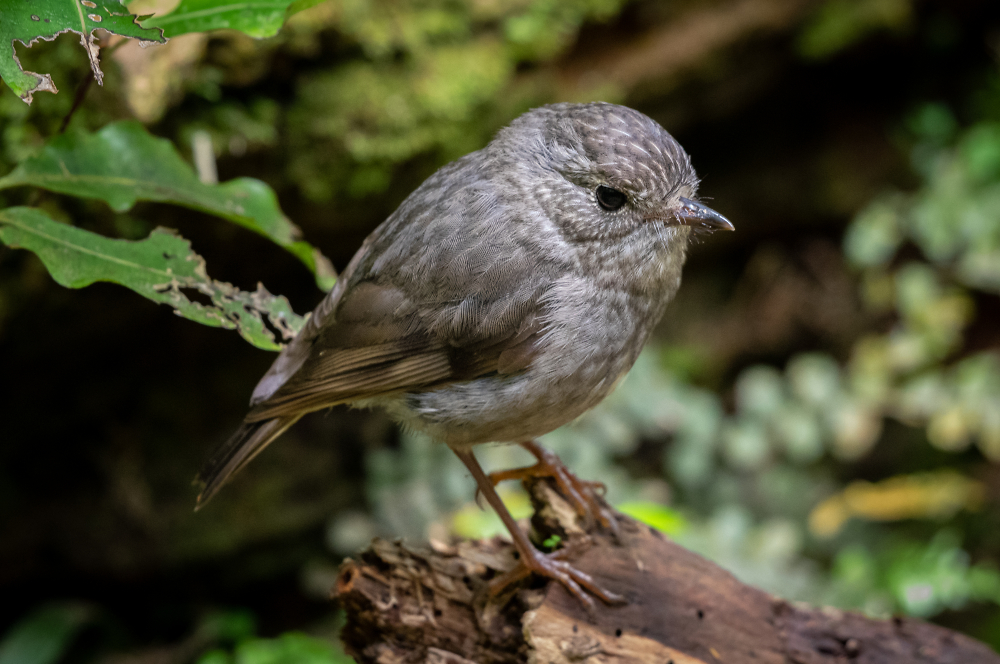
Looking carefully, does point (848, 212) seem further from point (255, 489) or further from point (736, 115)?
point (255, 489)

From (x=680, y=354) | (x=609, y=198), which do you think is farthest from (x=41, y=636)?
(x=680, y=354)

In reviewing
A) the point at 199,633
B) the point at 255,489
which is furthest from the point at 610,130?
the point at 199,633

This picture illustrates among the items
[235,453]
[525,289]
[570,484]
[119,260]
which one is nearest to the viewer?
[119,260]

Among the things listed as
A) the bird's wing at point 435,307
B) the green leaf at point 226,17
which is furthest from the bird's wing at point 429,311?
the green leaf at point 226,17

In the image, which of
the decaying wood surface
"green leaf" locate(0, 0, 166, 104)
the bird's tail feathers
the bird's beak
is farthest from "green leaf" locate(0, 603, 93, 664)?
the bird's beak

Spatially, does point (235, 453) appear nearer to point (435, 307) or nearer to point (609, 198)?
point (435, 307)

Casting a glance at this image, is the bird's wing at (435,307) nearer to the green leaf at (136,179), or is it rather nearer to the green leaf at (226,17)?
the green leaf at (136,179)
